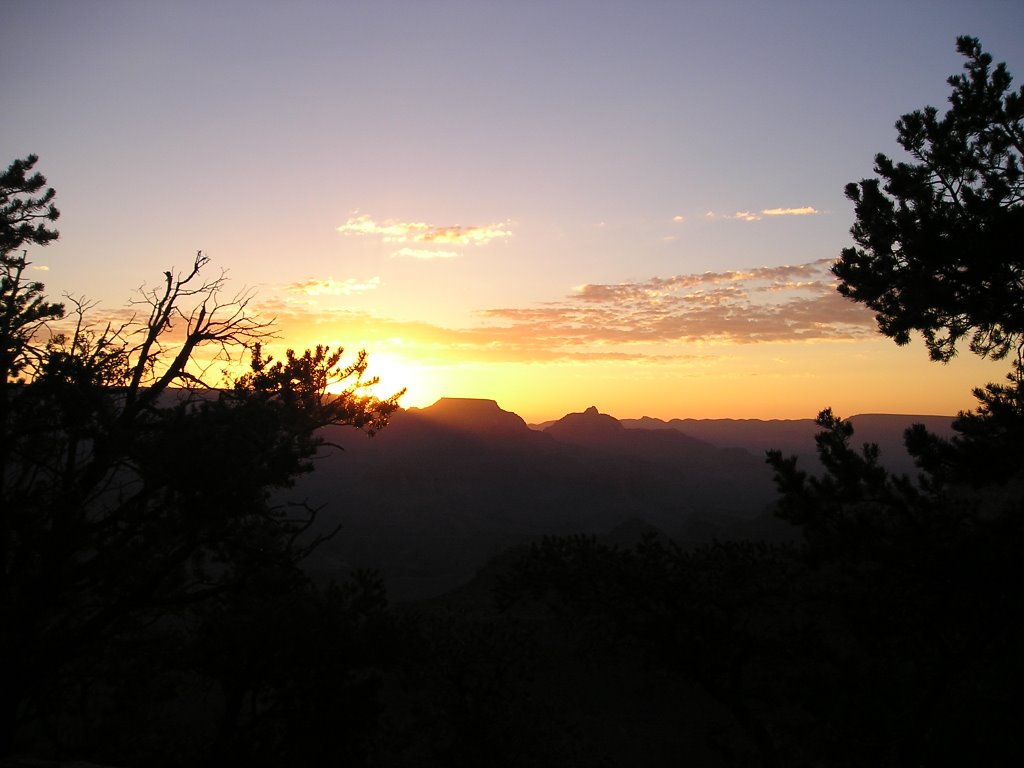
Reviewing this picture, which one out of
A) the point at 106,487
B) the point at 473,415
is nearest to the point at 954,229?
the point at 106,487

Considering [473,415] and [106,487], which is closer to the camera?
[106,487]

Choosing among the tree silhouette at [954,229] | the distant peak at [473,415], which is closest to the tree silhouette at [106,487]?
the tree silhouette at [954,229]

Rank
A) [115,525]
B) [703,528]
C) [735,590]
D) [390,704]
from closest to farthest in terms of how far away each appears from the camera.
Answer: [115,525] → [735,590] → [390,704] → [703,528]

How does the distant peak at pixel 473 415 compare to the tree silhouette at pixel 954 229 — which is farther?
the distant peak at pixel 473 415

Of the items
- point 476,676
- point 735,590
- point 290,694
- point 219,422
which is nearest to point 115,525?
point 219,422

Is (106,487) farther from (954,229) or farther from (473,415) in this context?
(473,415)

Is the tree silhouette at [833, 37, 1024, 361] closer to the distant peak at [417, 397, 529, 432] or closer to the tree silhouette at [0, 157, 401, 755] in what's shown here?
the tree silhouette at [0, 157, 401, 755]

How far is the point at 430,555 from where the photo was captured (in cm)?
9581

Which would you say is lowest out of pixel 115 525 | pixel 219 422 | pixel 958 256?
pixel 115 525

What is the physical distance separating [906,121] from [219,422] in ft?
37.6

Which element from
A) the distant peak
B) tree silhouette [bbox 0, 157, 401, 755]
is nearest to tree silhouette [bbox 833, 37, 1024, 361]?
tree silhouette [bbox 0, 157, 401, 755]

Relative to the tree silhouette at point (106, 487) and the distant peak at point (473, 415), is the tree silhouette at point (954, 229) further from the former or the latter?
the distant peak at point (473, 415)

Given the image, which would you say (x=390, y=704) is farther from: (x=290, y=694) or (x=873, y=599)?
(x=873, y=599)

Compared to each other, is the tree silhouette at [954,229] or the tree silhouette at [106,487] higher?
the tree silhouette at [954,229]
